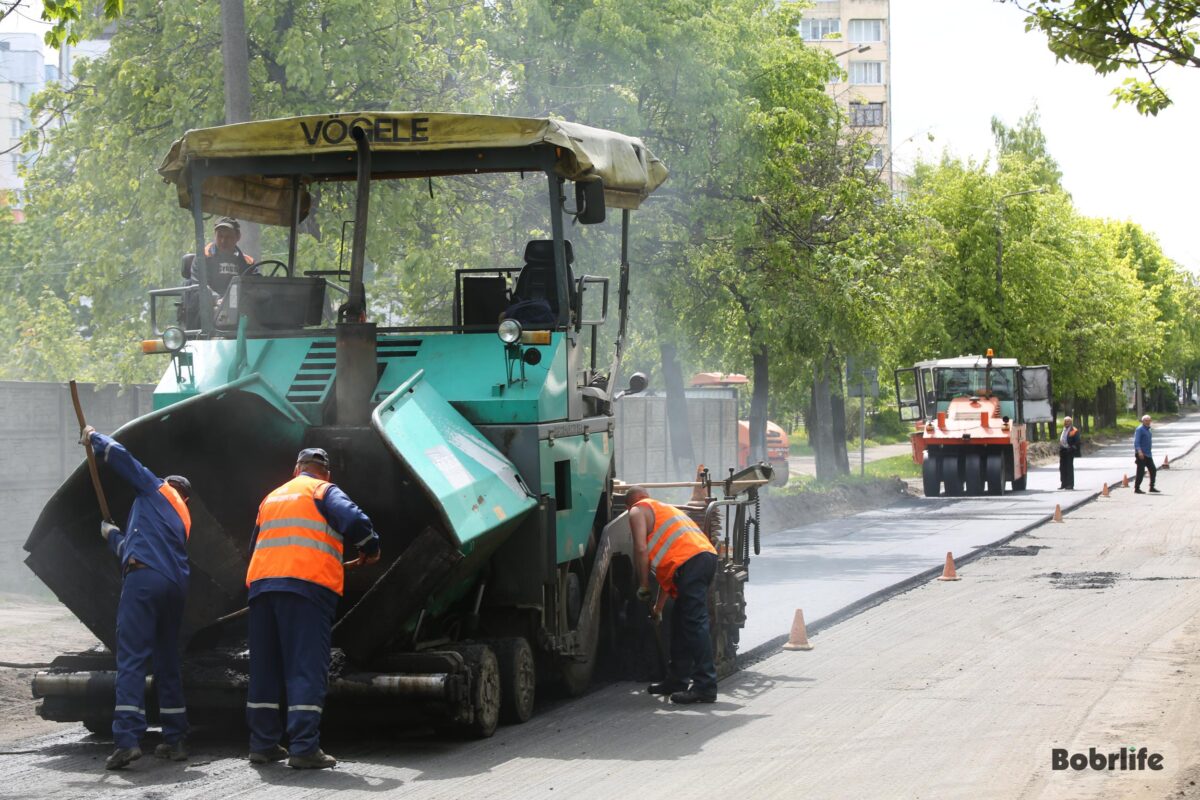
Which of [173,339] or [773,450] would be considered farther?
A: [773,450]

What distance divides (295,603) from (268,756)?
2.52ft

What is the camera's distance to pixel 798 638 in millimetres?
12344

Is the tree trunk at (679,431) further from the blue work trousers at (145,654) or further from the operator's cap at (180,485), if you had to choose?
the blue work trousers at (145,654)

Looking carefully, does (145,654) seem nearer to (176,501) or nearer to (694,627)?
(176,501)

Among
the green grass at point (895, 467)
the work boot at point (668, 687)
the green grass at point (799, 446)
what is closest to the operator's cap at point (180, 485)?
the work boot at point (668, 687)

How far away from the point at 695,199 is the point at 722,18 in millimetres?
2887

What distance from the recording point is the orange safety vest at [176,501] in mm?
7999

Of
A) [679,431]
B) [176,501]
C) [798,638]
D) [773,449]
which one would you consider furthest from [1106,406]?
[176,501]

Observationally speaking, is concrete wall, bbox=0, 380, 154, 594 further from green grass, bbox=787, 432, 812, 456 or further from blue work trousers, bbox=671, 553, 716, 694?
green grass, bbox=787, 432, 812, 456

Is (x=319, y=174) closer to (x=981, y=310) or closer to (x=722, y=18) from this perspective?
(x=722, y=18)

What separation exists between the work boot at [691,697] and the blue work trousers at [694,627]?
21 millimetres

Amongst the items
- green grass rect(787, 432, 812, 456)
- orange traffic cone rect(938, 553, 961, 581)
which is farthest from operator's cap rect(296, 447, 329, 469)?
green grass rect(787, 432, 812, 456)

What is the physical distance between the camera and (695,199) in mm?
Result: 24859

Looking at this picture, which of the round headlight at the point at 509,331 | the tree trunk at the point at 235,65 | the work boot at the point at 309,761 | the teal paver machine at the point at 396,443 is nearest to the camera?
the work boot at the point at 309,761
